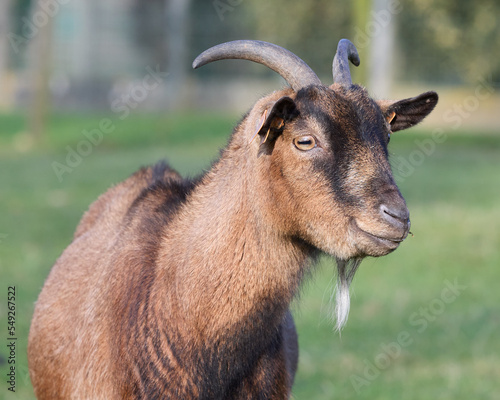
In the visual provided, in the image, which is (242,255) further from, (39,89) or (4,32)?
(4,32)

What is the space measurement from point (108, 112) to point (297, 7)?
773 centimetres

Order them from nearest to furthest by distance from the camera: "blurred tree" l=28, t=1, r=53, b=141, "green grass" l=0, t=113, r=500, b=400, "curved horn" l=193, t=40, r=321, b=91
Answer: "curved horn" l=193, t=40, r=321, b=91, "green grass" l=0, t=113, r=500, b=400, "blurred tree" l=28, t=1, r=53, b=141

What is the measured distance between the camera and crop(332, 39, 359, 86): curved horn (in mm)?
4297

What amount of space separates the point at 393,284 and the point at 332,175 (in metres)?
6.44

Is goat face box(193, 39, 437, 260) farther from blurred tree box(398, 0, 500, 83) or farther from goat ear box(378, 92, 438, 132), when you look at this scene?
blurred tree box(398, 0, 500, 83)

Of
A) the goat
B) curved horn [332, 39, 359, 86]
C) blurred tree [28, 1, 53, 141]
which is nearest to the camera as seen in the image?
the goat

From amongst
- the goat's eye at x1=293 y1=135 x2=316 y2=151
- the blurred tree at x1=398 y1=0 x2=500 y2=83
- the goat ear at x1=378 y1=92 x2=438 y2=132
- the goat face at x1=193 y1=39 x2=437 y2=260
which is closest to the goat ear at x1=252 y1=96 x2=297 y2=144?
the goat face at x1=193 y1=39 x2=437 y2=260

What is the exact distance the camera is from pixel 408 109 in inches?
175

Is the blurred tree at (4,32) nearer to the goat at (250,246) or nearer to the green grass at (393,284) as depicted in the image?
the green grass at (393,284)

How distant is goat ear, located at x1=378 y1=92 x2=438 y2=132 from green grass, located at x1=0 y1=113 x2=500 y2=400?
89 cm

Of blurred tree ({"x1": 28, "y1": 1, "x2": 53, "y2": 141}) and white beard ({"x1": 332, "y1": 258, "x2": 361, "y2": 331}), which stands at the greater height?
white beard ({"x1": 332, "y1": 258, "x2": 361, "y2": 331})

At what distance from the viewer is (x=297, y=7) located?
27.1 meters

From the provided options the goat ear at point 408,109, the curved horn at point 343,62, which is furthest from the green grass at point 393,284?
the curved horn at point 343,62

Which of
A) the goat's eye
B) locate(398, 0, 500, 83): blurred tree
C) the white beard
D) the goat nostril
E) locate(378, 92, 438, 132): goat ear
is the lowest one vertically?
locate(398, 0, 500, 83): blurred tree
